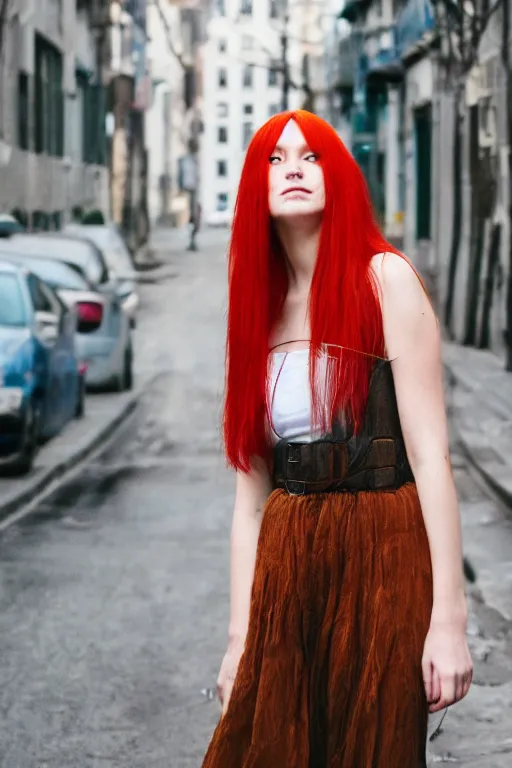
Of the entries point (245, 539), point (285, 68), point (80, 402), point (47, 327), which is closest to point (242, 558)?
point (245, 539)

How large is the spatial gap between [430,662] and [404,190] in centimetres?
3386

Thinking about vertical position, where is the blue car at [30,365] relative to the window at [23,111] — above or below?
below

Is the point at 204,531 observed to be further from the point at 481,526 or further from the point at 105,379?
the point at 105,379

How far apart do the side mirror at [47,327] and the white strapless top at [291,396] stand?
9635 millimetres

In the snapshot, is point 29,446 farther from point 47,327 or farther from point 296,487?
point 296,487

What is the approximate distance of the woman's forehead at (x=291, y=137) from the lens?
10.3 ft

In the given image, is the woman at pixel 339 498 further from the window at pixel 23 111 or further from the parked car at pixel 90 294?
the window at pixel 23 111

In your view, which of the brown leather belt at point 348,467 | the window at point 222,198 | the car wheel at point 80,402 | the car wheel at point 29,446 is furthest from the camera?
the window at point 222,198

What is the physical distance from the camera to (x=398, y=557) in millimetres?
3070

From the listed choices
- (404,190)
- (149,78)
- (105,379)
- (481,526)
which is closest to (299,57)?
(149,78)

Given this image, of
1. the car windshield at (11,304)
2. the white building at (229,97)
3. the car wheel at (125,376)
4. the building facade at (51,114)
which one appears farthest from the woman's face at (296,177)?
the white building at (229,97)

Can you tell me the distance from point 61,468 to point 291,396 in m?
9.75

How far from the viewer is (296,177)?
3125mm

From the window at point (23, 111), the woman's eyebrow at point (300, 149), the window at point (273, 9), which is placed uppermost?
the window at point (273, 9)
